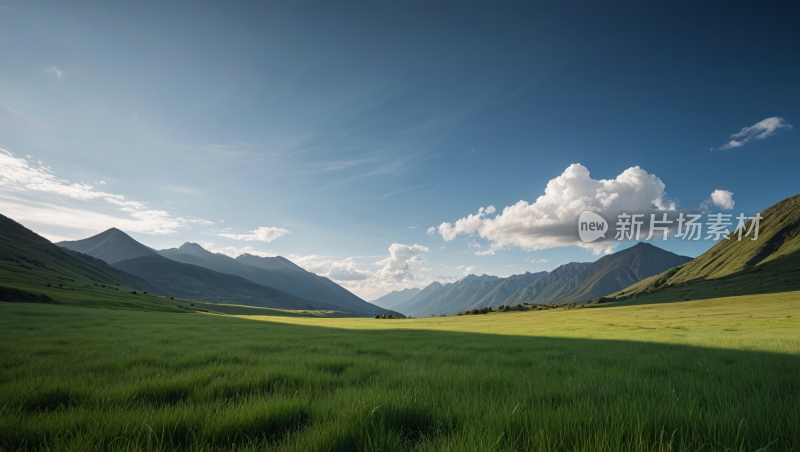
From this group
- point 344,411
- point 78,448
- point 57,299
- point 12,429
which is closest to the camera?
point 78,448

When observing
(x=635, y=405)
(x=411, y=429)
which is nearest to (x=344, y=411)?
(x=411, y=429)

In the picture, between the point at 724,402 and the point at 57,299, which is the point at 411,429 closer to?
the point at 724,402

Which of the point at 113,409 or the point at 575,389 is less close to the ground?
the point at 575,389

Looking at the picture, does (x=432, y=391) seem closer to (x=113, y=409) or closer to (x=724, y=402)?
(x=724, y=402)

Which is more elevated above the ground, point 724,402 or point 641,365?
point 724,402

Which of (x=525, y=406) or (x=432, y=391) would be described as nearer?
(x=525, y=406)

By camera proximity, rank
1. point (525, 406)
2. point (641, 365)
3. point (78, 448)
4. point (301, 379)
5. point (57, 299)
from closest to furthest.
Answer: point (78, 448) → point (525, 406) → point (301, 379) → point (641, 365) → point (57, 299)

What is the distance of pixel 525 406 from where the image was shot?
3.01 m

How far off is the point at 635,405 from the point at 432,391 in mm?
2172

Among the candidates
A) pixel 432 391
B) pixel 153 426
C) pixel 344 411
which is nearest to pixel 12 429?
pixel 153 426

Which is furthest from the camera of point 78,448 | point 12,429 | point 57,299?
point 57,299

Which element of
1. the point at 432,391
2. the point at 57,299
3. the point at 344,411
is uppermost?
the point at 344,411

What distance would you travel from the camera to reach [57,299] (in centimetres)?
6838

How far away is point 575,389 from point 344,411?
302 cm
